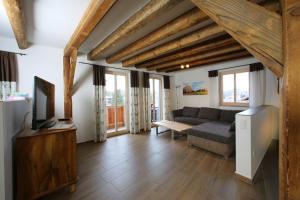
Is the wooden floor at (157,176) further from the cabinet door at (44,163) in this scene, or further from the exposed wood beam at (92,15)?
the exposed wood beam at (92,15)

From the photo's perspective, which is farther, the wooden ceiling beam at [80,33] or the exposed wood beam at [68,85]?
the exposed wood beam at [68,85]

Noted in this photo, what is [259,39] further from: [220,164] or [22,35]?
[22,35]

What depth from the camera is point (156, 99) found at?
19.3 feet

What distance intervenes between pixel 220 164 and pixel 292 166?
2.46m

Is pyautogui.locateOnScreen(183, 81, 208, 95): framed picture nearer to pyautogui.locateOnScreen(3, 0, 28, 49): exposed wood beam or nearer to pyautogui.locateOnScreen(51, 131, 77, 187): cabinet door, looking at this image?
pyautogui.locateOnScreen(51, 131, 77, 187): cabinet door

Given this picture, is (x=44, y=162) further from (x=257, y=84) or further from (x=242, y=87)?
(x=242, y=87)

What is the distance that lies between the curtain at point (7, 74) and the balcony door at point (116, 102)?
209 centimetres

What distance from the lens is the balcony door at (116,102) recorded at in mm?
4405

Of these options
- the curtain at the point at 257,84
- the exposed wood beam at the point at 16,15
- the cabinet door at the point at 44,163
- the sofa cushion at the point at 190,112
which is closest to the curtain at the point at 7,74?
the exposed wood beam at the point at 16,15

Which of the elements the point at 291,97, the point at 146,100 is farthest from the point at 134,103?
the point at 291,97

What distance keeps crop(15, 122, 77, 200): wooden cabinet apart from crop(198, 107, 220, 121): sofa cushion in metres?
4.12

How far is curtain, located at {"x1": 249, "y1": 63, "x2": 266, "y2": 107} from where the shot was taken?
371 centimetres

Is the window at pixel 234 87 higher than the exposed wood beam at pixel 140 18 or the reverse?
the reverse

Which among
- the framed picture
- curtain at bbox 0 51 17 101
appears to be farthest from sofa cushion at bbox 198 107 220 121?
curtain at bbox 0 51 17 101
